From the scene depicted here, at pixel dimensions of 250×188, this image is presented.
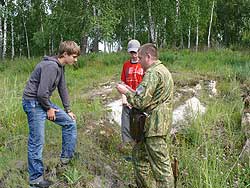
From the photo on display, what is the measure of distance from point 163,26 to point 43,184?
1989cm

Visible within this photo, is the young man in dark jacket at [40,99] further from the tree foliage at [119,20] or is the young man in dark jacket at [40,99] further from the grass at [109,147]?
the tree foliage at [119,20]

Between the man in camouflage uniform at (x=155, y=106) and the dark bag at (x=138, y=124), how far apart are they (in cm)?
4

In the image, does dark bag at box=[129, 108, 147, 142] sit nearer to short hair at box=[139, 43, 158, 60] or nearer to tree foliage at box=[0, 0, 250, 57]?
short hair at box=[139, 43, 158, 60]

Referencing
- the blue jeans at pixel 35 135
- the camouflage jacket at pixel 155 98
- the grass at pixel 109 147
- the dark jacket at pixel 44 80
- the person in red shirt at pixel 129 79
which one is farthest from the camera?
the person in red shirt at pixel 129 79

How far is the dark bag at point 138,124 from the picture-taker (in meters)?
3.68

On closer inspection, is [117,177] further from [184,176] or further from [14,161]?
[14,161]

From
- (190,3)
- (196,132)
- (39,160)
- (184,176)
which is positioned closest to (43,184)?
(39,160)

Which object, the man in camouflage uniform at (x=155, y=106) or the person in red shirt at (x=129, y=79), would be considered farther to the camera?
the person in red shirt at (x=129, y=79)

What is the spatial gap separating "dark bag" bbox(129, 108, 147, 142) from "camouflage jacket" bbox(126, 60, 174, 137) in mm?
43

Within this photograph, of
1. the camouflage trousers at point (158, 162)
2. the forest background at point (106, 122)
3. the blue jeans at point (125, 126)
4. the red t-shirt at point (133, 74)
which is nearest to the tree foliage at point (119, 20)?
the forest background at point (106, 122)

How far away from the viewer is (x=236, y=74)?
952 cm

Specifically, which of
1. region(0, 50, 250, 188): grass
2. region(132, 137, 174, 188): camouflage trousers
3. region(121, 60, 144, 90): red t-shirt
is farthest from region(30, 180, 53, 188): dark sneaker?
region(121, 60, 144, 90): red t-shirt

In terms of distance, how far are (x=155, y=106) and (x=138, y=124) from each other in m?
0.26

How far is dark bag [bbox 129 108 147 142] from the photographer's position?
12.1 feet
